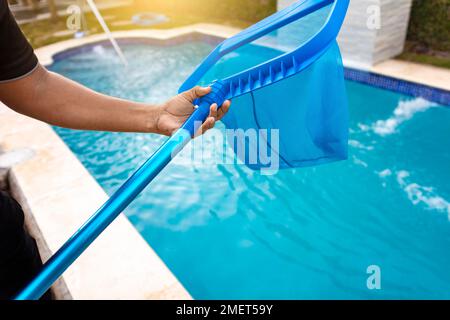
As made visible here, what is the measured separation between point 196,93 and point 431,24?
24.8 feet

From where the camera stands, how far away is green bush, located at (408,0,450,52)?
6863 mm

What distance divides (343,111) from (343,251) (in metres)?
2.45

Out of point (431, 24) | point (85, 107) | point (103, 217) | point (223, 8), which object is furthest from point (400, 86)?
point (223, 8)

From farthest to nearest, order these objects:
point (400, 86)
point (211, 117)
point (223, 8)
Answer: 1. point (223, 8)
2. point (400, 86)
3. point (211, 117)

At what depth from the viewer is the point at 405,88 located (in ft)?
20.4

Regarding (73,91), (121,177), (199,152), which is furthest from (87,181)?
(73,91)

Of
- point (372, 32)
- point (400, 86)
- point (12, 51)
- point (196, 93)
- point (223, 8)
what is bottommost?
point (400, 86)

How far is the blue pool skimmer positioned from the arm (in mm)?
145

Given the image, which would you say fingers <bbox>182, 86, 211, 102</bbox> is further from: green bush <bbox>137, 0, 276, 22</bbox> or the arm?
green bush <bbox>137, 0, 276, 22</bbox>

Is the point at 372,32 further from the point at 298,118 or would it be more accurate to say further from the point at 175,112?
the point at 175,112

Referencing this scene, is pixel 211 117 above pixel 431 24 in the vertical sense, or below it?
above

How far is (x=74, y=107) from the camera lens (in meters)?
1.37
